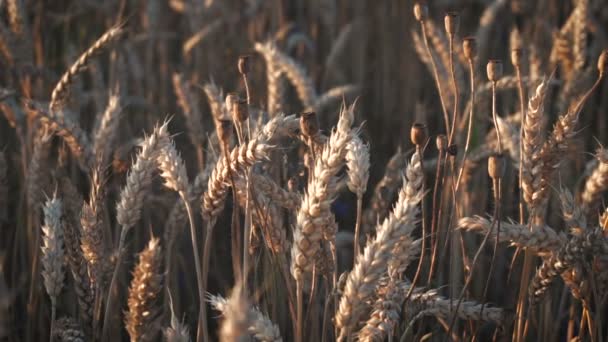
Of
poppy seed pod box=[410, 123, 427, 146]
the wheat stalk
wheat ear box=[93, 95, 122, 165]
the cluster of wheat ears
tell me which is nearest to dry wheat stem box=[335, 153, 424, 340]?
the cluster of wheat ears

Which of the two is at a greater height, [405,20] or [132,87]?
[405,20]

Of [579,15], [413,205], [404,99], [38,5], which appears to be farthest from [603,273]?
[38,5]

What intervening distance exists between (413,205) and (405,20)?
2.70m

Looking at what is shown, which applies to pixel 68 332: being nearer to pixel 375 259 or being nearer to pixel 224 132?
pixel 224 132

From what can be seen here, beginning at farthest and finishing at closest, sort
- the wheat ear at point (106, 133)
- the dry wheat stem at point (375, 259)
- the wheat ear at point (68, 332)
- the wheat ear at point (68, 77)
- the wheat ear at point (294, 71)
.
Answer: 1. the wheat ear at point (294, 71)
2. the wheat ear at point (68, 77)
3. the wheat ear at point (106, 133)
4. the wheat ear at point (68, 332)
5. the dry wheat stem at point (375, 259)

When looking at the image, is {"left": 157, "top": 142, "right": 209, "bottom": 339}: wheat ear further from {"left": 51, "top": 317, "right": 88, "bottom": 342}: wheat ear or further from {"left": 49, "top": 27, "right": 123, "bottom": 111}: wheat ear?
{"left": 49, "top": 27, "right": 123, "bottom": 111}: wheat ear

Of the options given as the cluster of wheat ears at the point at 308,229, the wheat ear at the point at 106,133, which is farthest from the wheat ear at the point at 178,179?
the wheat ear at the point at 106,133

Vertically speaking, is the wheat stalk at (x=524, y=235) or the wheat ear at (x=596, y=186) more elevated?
the wheat ear at (x=596, y=186)

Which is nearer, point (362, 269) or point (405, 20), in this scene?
point (362, 269)

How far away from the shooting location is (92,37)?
3400 mm

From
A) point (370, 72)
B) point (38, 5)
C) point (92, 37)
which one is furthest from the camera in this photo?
point (370, 72)

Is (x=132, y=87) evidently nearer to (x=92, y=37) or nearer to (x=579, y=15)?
(x=92, y=37)

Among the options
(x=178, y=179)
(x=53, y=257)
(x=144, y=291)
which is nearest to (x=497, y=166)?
(x=178, y=179)

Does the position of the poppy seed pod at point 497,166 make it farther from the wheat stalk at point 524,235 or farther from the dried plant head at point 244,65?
the dried plant head at point 244,65
